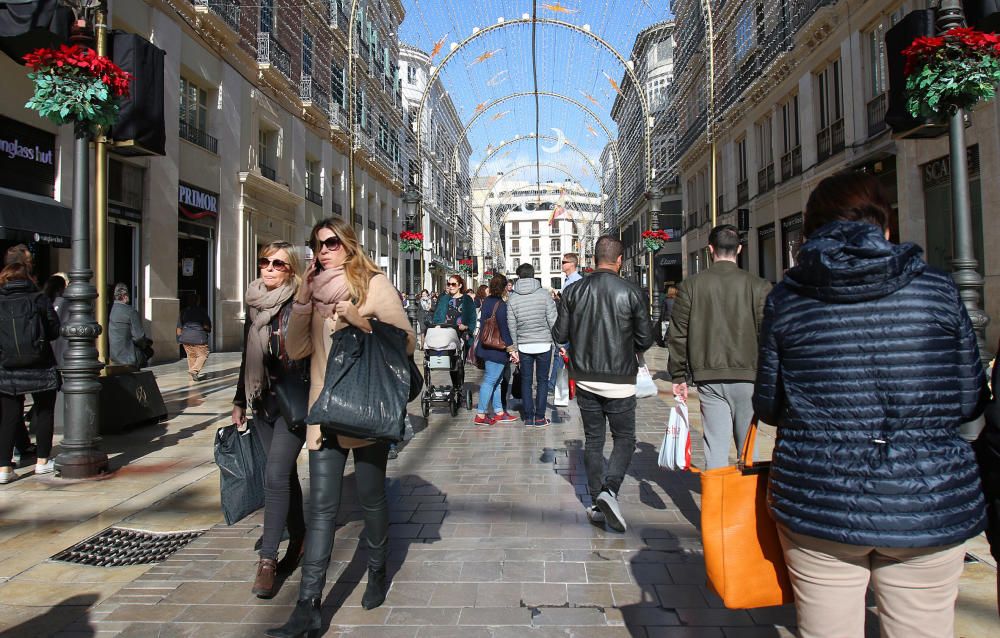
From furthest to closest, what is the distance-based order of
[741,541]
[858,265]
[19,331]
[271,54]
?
[271,54]
[19,331]
[741,541]
[858,265]

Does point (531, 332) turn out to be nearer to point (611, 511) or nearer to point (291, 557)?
point (611, 511)

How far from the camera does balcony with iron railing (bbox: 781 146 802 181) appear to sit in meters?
20.2

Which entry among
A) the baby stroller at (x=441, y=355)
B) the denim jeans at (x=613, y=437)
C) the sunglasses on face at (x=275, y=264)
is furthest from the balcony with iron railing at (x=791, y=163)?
the sunglasses on face at (x=275, y=264)

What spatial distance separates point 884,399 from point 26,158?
45.3 feet

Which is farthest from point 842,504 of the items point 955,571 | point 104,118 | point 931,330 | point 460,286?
point 460,286

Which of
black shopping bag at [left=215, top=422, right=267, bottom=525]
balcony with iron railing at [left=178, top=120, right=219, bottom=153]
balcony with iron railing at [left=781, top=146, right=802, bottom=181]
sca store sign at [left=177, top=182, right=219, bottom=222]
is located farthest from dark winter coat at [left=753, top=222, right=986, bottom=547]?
balcony with iron railing at [left=781, top=146, right=802, bottom=181]

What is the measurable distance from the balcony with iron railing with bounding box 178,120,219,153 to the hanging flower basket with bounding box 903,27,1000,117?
51.2 ft

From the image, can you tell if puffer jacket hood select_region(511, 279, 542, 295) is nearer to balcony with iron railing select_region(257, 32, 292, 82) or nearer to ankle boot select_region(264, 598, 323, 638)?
ankle boot select_region(264, 598, 323, 638)

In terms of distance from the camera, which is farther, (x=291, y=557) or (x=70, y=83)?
(x=70, y=83)

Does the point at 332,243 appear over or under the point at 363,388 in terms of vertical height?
over

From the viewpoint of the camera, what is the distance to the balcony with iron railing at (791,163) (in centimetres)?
2022

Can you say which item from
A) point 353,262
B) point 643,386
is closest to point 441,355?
point 643,386

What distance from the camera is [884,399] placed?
1.72m

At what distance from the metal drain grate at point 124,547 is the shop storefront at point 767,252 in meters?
21.5
